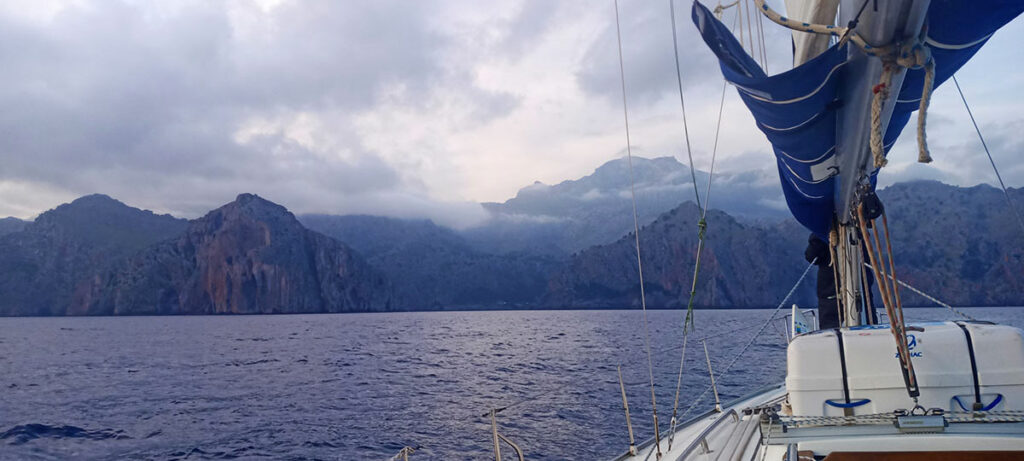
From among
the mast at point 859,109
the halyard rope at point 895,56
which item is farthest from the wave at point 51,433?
the halyard rope at point 895,56

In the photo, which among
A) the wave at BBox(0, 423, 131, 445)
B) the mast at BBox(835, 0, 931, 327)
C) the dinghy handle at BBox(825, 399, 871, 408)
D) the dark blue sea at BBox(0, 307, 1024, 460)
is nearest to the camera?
the mast at BBox(835, 0, 931, 327)

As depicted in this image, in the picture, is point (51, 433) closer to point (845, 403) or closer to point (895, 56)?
point (845, 403)

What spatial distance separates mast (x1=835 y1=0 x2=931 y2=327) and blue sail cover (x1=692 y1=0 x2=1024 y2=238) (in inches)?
5.0

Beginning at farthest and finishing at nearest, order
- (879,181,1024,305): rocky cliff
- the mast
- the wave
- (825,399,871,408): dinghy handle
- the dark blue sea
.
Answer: (879,181,1024,305): rocky cliff < the wave < the dark blue sea < (825,399,871,408): dinghy handle < the mast

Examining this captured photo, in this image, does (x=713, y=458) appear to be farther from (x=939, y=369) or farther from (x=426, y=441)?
(x=426, y=441)

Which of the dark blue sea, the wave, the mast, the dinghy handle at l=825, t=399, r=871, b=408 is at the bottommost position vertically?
the dark blue sea

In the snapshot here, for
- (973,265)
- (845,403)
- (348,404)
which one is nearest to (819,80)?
(845,403)

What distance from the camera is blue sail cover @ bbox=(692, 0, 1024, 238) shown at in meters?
3.96

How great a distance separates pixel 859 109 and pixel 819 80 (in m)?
0.44

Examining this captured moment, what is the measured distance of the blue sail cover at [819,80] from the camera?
13.0ft

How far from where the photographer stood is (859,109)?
4773 mm

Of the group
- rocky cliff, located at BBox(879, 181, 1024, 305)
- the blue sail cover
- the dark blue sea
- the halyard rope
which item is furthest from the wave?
rocky cliff, located at BBox(879, 181, 1024, 305)

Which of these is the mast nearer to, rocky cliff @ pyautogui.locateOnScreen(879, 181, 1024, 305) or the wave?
the wave

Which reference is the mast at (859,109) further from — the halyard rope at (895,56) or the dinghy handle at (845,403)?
the dinghy handle at (845,403)
